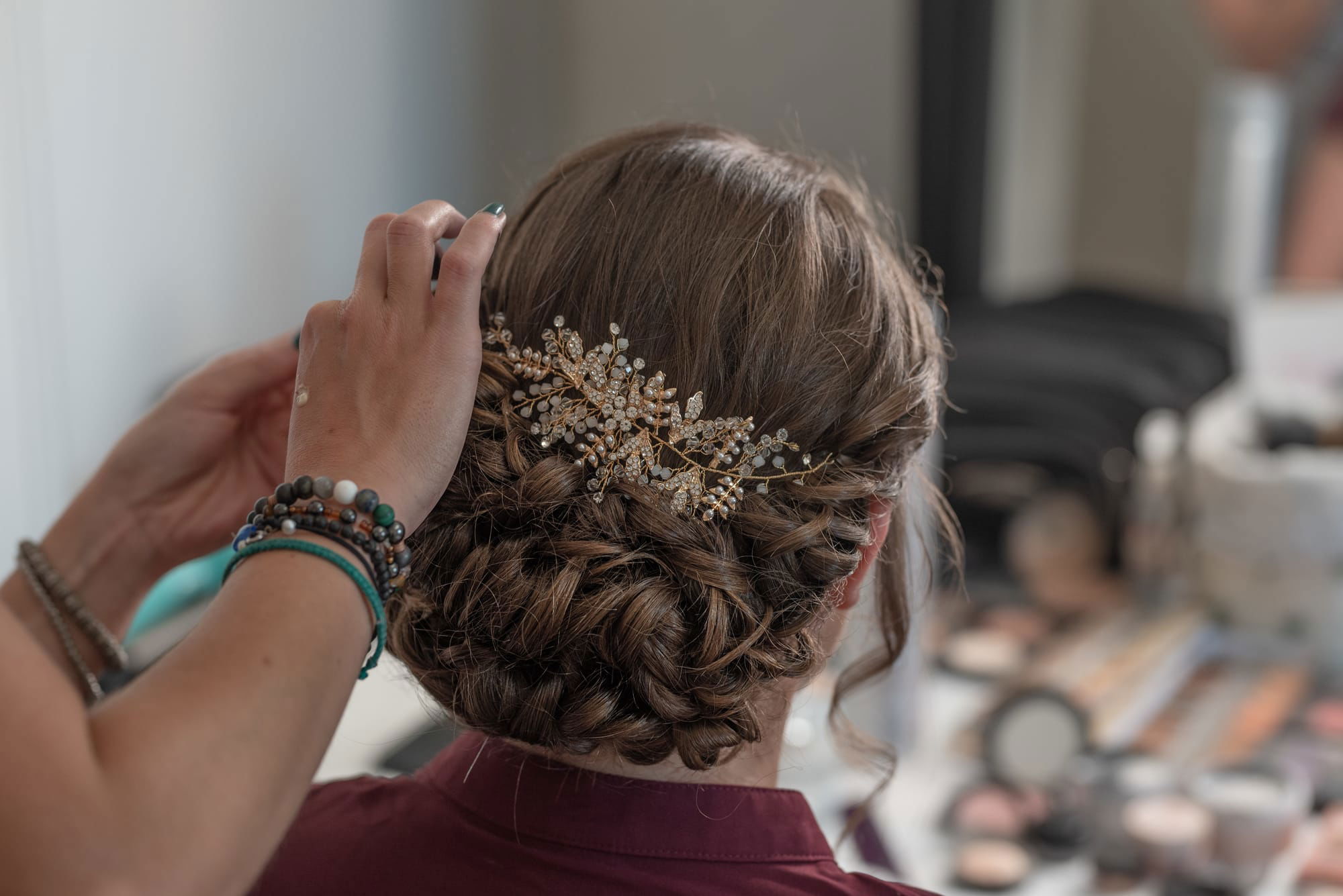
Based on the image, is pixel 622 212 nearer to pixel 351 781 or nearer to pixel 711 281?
pixel 711 281

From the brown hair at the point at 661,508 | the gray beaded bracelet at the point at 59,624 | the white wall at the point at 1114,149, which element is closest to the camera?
the brown hair at the point at 661,508

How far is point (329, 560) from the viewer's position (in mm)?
476

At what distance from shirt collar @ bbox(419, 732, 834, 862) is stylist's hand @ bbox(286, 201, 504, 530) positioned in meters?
0.22

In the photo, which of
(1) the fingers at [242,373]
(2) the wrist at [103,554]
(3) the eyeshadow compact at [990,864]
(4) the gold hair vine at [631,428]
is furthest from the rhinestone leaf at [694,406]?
(3) the eyeshadow compact at [990,864]

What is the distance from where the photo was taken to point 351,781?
0.74 metres

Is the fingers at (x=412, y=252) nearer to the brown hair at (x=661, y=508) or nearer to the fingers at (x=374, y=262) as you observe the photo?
the fingers at (x=374, y=262)

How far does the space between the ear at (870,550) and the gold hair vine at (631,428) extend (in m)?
0.09

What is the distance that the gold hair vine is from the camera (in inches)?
25.4

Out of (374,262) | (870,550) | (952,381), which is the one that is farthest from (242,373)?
(952,381)

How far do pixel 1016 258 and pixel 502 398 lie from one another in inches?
114

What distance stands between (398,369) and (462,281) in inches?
2.0

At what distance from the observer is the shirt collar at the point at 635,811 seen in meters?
0.65

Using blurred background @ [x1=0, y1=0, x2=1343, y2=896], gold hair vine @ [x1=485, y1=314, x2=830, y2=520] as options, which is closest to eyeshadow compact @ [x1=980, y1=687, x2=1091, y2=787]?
blurred background @ [x1=0, y1=0, x2=1343, y2=896]

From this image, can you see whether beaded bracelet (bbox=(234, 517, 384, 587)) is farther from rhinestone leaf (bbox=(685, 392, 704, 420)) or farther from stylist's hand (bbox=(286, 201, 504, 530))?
rhinestone leaf (bbox=(685, 392, 704, 420))
